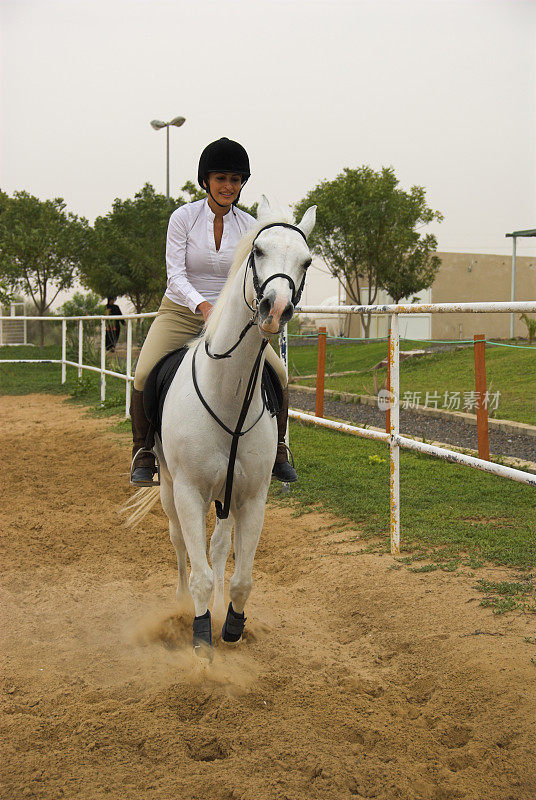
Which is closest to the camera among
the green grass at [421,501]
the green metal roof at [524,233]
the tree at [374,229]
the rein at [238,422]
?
the rein at [238,422]

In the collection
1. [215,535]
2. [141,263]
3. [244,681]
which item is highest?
[141,263]

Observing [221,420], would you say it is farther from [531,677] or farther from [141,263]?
[141,263]

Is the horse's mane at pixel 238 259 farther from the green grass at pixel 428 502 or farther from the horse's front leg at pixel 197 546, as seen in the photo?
the green grass at pixel 428 502

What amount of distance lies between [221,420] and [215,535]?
102 cm

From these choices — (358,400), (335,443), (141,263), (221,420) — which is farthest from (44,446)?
(141,263)

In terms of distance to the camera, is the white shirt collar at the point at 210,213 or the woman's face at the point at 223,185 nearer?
the woman's face at the point at 223,185

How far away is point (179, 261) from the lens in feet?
12.3

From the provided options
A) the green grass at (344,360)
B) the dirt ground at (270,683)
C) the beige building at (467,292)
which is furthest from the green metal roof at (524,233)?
the dirt ground at (270,683)

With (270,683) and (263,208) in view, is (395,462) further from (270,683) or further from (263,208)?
(263,208)

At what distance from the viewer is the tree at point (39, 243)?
89.7 feet

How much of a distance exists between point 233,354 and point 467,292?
34335mm

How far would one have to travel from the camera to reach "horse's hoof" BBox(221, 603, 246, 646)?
11.6 feet

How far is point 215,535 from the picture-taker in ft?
12.8

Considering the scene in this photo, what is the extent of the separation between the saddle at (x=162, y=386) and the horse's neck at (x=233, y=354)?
1.37ft
